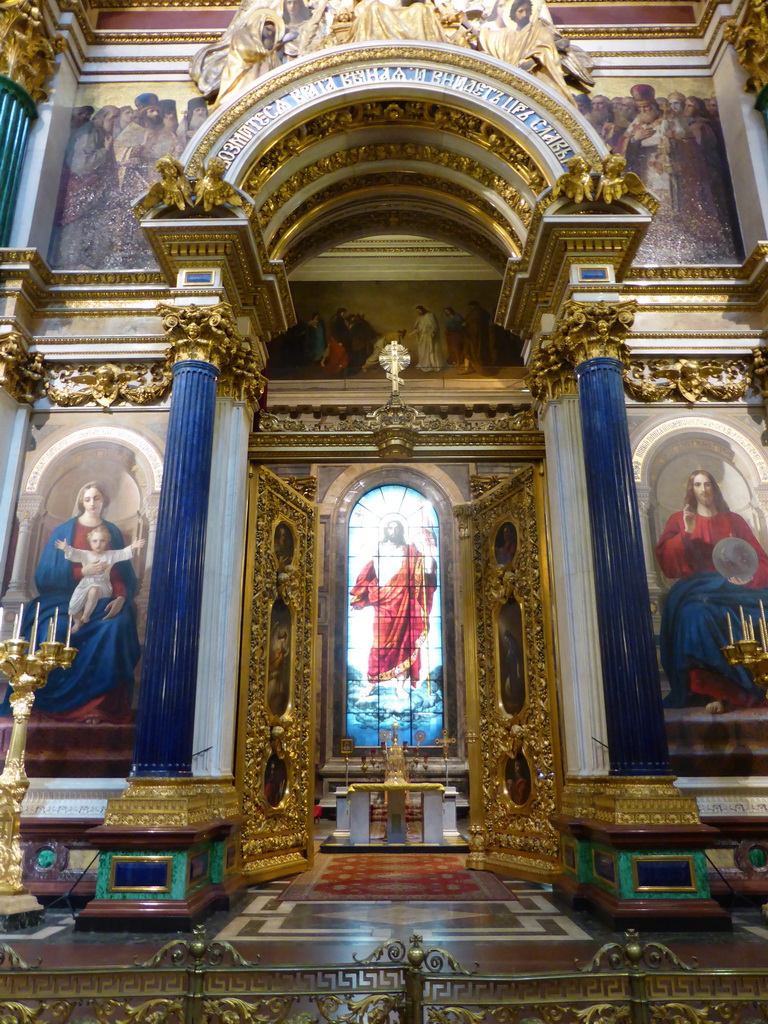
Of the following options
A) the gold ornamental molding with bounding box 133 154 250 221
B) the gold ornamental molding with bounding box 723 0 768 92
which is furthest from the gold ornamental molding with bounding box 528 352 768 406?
the gold ornamental molding with bounding box 133 154 250 221

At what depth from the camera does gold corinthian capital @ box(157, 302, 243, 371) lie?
7.82m

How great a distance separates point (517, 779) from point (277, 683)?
284 centimetres

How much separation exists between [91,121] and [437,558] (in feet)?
34.9

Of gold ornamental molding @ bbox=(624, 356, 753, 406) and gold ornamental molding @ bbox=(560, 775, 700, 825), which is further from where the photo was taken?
gold ornamental molding @ bbox=(624, 356, 753, 406)

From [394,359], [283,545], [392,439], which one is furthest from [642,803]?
[394,359]

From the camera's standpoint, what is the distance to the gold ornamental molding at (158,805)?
6434 mm

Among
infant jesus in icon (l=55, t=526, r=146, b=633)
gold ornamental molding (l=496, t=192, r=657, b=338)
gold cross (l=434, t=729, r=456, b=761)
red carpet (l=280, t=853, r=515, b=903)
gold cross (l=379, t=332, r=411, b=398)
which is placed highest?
gold ornamental molding (l=496, t=192, r=657, b=338)

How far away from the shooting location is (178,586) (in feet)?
23.5

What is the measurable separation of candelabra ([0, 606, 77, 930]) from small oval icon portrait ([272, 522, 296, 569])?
122 inches

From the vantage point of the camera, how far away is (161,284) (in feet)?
29.3

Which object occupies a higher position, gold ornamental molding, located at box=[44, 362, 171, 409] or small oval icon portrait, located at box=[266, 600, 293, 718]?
gold ornamental molding, located at box=[44, 362, 171, 409]

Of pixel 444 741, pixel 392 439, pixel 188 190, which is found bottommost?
pixel 444 741

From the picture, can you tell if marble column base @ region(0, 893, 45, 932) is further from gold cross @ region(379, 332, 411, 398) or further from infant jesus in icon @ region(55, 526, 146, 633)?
gold cross @ region(379, 332, 411, 398)

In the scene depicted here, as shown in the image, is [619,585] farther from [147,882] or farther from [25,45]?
[25,45]
